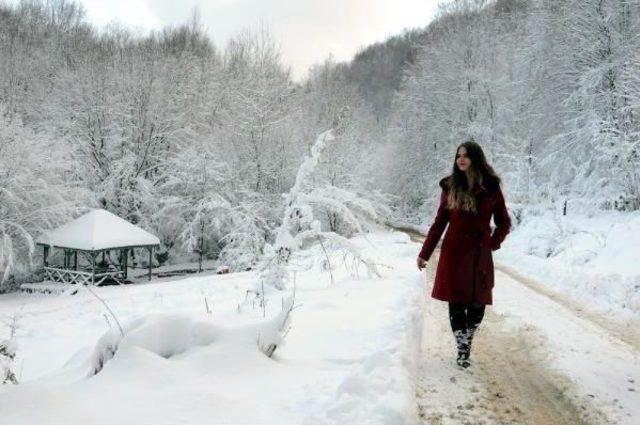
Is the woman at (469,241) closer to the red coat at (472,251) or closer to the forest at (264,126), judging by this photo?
the red coat at (472,251)

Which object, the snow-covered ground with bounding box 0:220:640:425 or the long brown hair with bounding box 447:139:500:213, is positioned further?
the long brown hair with bounding box 447:139:500:213

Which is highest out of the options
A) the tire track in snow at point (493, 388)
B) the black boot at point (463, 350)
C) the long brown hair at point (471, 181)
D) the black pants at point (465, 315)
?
the long brown hair at point (471, 181)

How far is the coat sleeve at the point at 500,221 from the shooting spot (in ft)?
14.3

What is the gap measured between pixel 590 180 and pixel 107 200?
81.4 feet

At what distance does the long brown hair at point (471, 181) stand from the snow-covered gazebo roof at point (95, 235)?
2176 cm

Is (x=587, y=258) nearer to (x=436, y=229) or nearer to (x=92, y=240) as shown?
(x=436, y=229)

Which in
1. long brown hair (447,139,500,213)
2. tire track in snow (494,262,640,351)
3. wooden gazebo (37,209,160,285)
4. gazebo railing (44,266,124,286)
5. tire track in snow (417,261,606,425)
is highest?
long brown hair (447,139,500,213)

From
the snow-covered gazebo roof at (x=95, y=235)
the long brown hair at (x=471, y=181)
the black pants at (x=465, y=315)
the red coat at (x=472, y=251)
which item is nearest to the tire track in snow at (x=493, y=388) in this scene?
the black pants at (x=465, y=315)

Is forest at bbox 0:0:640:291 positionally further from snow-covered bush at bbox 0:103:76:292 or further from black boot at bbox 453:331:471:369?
black boot at bbox 453:331:471:369

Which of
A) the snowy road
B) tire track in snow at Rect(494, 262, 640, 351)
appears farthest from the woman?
tire track in snow at Rect(494, 262, 640, 351)

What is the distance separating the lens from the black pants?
4336mm

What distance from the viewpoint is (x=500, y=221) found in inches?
173

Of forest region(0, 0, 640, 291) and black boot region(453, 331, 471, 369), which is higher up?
forest region(0, 0, 640, 291)

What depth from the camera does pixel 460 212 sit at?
434 cm
